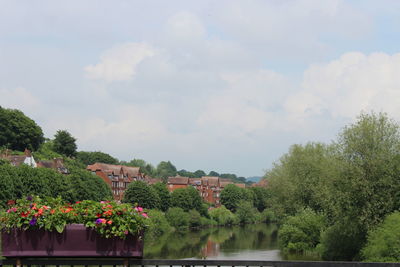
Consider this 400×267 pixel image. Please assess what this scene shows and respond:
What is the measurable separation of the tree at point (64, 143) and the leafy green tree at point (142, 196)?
41155 millimetres

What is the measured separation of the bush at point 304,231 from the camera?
55844 mm

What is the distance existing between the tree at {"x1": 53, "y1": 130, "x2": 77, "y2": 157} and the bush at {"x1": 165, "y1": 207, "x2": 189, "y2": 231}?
4500 centimetres

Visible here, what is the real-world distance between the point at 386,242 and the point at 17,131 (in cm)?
9925

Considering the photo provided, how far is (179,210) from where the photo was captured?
101875 millimetres

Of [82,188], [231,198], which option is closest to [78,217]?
[82,188]

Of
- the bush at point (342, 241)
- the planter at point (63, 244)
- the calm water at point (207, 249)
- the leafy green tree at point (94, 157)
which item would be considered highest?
the leafy green tree at point (94, 157)

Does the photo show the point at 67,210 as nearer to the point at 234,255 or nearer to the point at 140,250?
the point at 140,250

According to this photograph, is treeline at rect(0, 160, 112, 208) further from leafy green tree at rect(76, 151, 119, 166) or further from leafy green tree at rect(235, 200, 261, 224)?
leafy green tree at rect(76, 151, 119, 166)

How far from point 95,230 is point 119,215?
0.47 meters

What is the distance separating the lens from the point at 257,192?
164 metres

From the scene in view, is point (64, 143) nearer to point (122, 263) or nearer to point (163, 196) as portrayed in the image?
point (163, 196)

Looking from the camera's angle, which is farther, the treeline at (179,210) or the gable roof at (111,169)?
the gable roof at (111,169)

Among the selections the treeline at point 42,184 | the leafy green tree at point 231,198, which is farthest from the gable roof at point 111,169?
the treeline at point 42,184

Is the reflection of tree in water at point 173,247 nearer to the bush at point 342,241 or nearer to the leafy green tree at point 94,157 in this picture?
the bush at point 342,241
